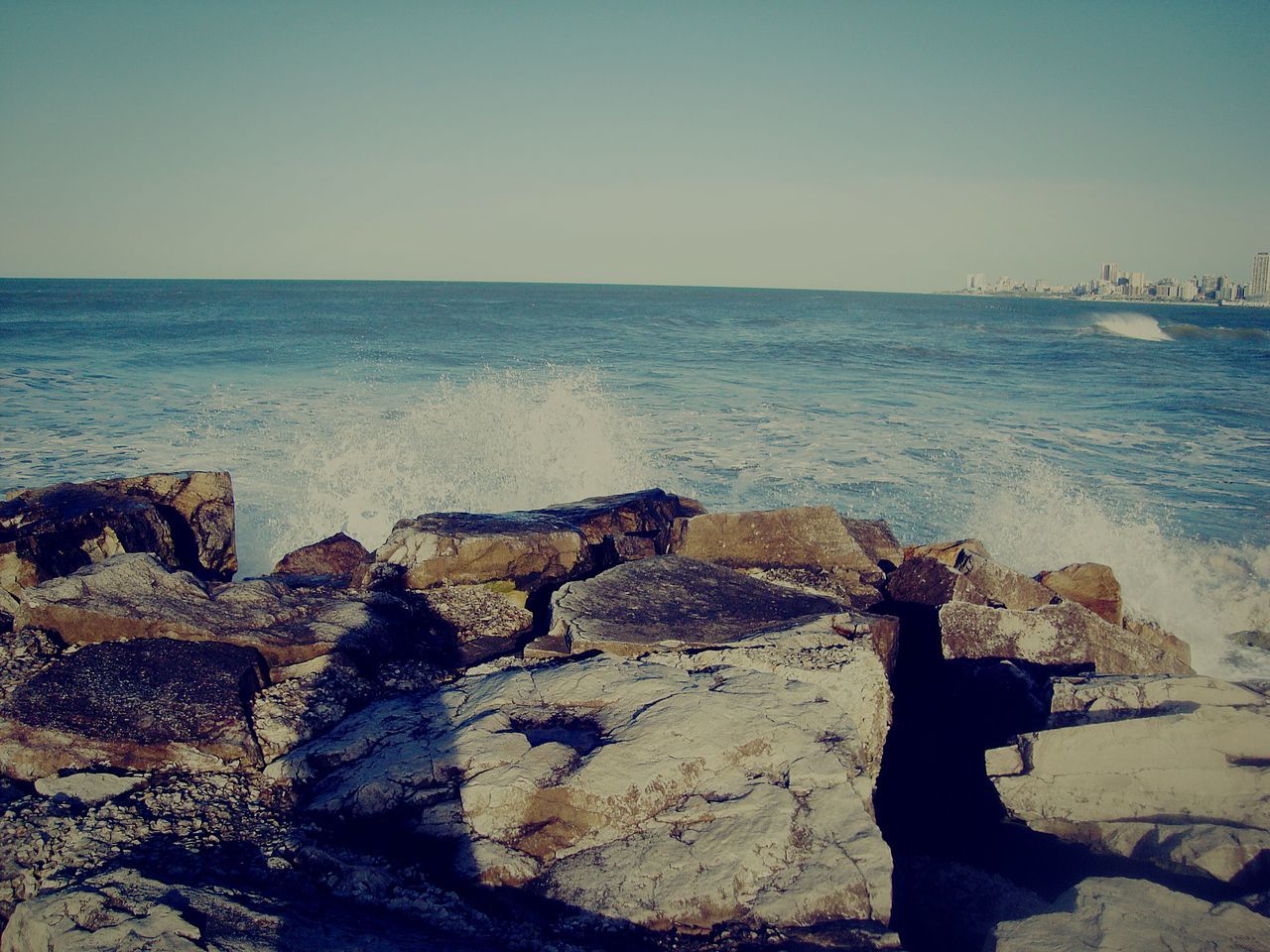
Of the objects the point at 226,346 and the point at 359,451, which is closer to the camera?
the point at 359,451

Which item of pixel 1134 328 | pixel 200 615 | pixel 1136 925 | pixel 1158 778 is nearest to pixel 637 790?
pixel 1136 925

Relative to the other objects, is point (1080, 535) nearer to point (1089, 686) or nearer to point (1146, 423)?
point (1089, 686)

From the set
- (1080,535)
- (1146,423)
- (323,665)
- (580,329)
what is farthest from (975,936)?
→ (580,329)

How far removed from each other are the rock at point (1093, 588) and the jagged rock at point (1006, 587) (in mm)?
798

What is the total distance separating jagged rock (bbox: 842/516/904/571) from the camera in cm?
537

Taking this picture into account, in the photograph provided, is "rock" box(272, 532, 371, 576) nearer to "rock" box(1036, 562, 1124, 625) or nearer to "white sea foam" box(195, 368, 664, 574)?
"white sea foam" box(195, 368, 664, 574)

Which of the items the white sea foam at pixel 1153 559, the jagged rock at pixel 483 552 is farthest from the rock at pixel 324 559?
the white sea foam at pixel 1153 559

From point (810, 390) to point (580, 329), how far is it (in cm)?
2188

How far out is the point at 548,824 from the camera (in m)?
2.46

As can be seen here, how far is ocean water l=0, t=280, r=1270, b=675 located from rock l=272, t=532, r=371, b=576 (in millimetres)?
1810

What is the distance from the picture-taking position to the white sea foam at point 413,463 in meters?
8.33

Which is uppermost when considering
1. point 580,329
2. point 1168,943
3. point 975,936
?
point 580,329

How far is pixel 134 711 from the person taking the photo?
2914mm

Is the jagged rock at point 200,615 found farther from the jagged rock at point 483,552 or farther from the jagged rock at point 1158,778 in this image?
the jagged rock at point 1158,778
